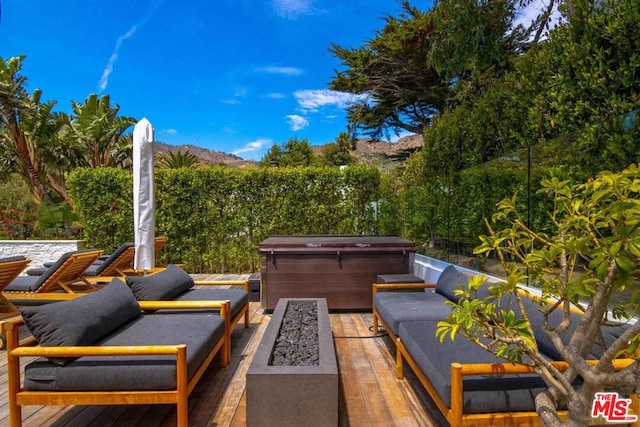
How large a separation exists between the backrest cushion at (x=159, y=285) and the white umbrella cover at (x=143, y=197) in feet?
2.61

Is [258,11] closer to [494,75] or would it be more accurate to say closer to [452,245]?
[494,75]

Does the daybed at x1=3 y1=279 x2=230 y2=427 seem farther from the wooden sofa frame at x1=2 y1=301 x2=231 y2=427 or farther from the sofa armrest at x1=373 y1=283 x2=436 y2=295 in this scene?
the sofa armrest at x1=373 y1=283 x2=436 y2=295

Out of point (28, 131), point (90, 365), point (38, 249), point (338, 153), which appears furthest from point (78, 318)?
point (338, 153)

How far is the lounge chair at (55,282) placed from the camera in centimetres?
471

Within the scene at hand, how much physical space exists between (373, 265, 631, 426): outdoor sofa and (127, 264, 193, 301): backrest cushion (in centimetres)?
236

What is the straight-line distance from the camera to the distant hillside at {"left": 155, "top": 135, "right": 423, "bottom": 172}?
19047 mm

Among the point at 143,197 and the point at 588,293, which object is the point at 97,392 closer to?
the point at 588,293

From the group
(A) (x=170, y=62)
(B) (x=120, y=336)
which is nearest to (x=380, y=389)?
(B) (x=120, y=336)

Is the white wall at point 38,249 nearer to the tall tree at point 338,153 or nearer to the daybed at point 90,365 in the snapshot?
the daybed at point 90,365

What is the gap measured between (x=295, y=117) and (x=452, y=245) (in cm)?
3206

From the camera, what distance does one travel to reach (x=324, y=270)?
5.63 m

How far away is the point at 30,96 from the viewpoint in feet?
42.2

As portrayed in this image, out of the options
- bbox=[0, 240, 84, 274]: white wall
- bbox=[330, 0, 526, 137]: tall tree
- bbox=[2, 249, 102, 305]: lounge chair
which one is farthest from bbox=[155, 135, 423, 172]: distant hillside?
bbox=[2, 249, 102, 305]: lounge chair

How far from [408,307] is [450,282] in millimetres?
760
